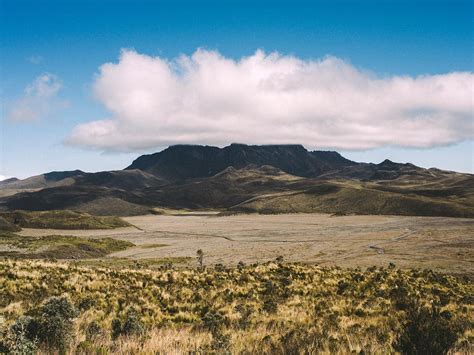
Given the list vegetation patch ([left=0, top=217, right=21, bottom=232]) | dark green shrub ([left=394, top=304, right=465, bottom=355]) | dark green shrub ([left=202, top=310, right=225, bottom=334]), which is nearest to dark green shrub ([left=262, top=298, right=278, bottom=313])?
dark green shrub ([left=202, top=310, right=225, bottom=334])

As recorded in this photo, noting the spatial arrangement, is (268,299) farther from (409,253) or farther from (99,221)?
(99,221)

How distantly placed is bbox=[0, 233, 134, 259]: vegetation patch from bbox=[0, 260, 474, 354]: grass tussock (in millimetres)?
42834

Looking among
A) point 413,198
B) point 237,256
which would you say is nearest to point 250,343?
point 237,256

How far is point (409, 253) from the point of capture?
6575cm

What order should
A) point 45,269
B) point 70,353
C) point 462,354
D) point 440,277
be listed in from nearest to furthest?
point 70,353 < point 462,354 < point 45,269 < point 440,277

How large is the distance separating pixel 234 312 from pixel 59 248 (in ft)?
216

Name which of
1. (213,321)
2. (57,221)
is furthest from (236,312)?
(57,221)

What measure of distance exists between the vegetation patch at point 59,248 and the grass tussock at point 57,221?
3763cm

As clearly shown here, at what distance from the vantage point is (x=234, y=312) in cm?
2006

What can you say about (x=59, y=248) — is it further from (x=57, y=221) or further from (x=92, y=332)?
(x=92, y=332)

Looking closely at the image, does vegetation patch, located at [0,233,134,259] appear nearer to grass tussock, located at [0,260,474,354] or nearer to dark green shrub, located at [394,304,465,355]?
grass tussock, located at [0,260,474,354]

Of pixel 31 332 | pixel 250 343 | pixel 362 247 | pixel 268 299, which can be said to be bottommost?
pixel 362 247

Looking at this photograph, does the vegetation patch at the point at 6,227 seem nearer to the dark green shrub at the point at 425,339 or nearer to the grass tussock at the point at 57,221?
the grass tussock at the point at 57,221

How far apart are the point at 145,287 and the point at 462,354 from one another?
19.4 metres
